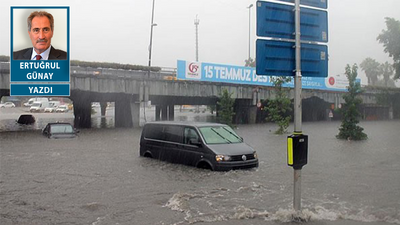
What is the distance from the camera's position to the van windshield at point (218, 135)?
38.9ft

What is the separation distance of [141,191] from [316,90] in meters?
41.4

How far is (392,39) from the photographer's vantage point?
5775 centimetres

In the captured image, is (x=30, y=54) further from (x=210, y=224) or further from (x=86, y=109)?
(x=86, y=109)

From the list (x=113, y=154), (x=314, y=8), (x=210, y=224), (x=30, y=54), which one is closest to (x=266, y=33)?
(x=314, y=8)

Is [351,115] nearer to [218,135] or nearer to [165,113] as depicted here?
[218,135]

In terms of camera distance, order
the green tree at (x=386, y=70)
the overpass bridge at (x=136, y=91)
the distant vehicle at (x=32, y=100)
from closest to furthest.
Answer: the overpass bridge at (x=136, y=91) < the distant vehicle at (x=32, y=100) < the green tree at (x=386, y=70)

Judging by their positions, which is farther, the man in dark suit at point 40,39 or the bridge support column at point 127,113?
the bridge support column at point 127,113

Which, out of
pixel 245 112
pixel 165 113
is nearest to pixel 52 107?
pixel 165 113

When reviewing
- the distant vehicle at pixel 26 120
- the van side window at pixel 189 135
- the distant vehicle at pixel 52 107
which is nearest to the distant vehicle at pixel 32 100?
the distant vehicle at pixel 52 107

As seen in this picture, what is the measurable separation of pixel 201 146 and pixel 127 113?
88.3 ft

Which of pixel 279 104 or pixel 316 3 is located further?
pixel 279 104

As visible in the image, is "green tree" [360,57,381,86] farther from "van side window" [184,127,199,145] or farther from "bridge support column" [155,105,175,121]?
"van side window" [184,127,199,145]

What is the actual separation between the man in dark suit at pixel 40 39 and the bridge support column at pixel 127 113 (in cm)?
2342

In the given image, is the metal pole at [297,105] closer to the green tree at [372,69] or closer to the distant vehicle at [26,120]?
the distant vehicle at [26,120]
